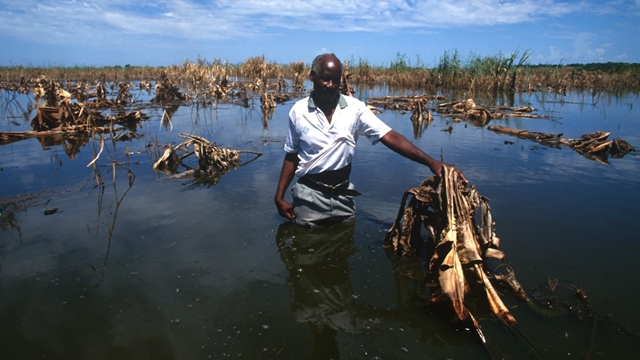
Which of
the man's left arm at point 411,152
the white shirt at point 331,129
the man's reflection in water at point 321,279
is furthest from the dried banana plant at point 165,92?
the man's left arm at point 411,152

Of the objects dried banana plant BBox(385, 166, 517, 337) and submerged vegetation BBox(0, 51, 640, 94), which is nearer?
dried banana plant BBox(385, 166, 517, 337)

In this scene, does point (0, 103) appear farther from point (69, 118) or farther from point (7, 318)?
point (7, 318)

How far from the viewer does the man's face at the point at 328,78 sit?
10.1 feet

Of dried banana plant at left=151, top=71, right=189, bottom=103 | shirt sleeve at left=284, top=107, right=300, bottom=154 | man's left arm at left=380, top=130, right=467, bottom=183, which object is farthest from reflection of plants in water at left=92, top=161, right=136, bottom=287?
dried banana plant at left=151, top=71, right=189, bottom=103

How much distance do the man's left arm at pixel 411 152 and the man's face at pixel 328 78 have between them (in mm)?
603

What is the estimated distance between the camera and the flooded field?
236 cm

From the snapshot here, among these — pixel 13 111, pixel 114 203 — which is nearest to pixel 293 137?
pixel 114 203

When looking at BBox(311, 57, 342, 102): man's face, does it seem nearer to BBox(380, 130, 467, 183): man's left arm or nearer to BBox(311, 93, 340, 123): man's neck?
BBox(311, 93, 340, 123): man's neck

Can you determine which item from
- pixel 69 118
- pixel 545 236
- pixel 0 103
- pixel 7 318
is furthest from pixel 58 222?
pixel 0 103

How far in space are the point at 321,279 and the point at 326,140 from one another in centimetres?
116

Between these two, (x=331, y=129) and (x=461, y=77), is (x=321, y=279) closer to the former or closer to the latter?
(x=331, y=129)

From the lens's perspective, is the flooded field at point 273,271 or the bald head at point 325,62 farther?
the bald head at point 325,62

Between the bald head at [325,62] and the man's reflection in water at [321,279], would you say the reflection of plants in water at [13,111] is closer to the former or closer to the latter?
the man's reflection in water at [321,279]

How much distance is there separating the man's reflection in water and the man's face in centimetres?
138
